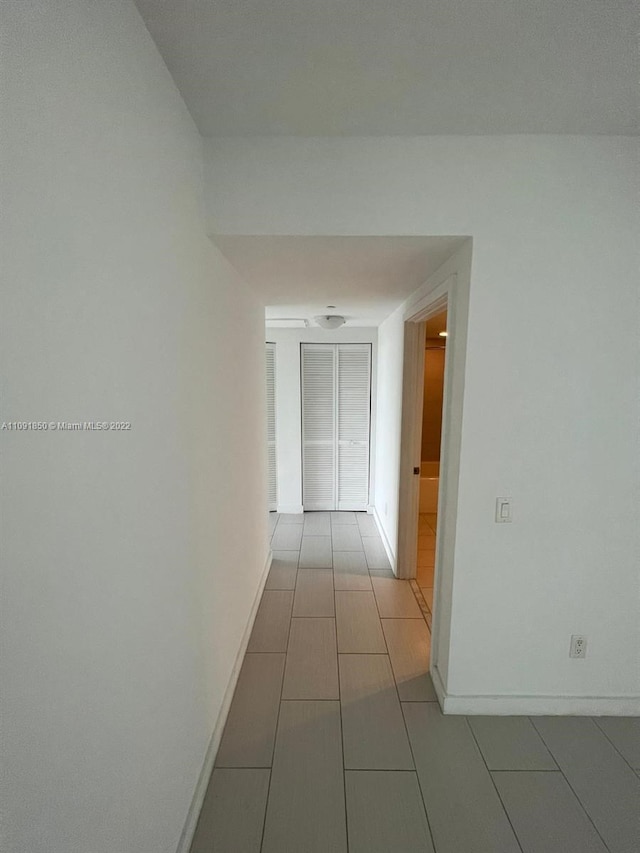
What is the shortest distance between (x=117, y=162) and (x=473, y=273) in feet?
4.26

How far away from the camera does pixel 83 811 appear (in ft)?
2.43

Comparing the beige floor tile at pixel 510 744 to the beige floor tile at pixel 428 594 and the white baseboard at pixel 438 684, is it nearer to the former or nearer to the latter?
the white baseboard at pixel 438 684

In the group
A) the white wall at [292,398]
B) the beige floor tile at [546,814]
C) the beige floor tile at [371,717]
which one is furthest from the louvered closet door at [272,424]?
the beige floor tile at [546,814]

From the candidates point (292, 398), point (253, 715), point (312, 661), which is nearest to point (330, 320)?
point (292, 398)

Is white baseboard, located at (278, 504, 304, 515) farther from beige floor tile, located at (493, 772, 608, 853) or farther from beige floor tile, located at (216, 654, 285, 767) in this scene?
beige floor tile, located at (493, 772, 608, 853)

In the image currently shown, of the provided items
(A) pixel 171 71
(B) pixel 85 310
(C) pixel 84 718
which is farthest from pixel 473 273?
(C) pixel 84 718

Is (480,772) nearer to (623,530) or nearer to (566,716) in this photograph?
(566,716)

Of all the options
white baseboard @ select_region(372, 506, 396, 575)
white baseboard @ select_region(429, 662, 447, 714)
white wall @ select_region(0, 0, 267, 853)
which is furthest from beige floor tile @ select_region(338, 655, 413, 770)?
white baseboard @ select_region(372, 506, 396, 575)

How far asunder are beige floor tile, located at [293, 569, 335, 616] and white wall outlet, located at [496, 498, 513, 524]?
1.48 meters

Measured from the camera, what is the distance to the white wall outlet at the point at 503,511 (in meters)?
1.62

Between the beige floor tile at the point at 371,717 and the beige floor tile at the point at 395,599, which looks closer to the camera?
the beige floor tile at the point at 371,717

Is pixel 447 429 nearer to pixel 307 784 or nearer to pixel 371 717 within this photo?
pixel 371 717

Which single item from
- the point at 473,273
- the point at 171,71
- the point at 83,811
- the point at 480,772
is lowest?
the point at 480,772

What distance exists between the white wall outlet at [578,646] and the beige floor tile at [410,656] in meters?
0.71
